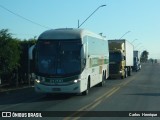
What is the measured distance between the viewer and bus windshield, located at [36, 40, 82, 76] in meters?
20.3

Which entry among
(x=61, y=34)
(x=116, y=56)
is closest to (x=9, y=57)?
(x=61, y=34)

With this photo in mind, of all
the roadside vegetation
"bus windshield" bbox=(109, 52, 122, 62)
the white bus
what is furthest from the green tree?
"bus windshield" bbox=(109, 52, 122, 62)

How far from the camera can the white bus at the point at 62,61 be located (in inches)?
792

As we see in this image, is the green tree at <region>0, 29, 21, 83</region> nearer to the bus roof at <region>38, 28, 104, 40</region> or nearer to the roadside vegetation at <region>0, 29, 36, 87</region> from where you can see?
the roadside vegetation at <region>0, 29, 36, 87</region>

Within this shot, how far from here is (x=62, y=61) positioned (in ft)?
67.2

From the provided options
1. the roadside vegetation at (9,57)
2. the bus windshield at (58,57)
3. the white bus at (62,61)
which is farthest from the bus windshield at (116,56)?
the bus windshield at (58,57)

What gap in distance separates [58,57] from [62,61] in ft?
0.89

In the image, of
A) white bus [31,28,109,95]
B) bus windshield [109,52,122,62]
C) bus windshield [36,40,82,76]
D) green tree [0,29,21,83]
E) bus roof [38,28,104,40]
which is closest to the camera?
white bus [31,28,109,95]

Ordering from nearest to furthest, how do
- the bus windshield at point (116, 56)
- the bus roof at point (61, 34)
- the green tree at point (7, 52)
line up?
1. the bus roof at point (61, 34)
2. the green tree at point (7, 52)
3. the bus windshield at point (116, 56)

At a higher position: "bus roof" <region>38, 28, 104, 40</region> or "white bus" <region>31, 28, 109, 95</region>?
"bus roof" <region>38, 28, 104, 40</region>

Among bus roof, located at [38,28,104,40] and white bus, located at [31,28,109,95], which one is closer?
white bus, located at [31,28,109,95]

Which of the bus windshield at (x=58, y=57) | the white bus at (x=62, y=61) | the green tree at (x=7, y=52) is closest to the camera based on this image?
the white bus at (x=62, y=61)

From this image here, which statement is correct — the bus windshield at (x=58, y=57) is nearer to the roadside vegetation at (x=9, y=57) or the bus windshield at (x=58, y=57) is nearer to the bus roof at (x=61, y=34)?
the bus roof at (x=61, y=34)

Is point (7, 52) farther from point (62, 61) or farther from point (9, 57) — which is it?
point (62, 61)
